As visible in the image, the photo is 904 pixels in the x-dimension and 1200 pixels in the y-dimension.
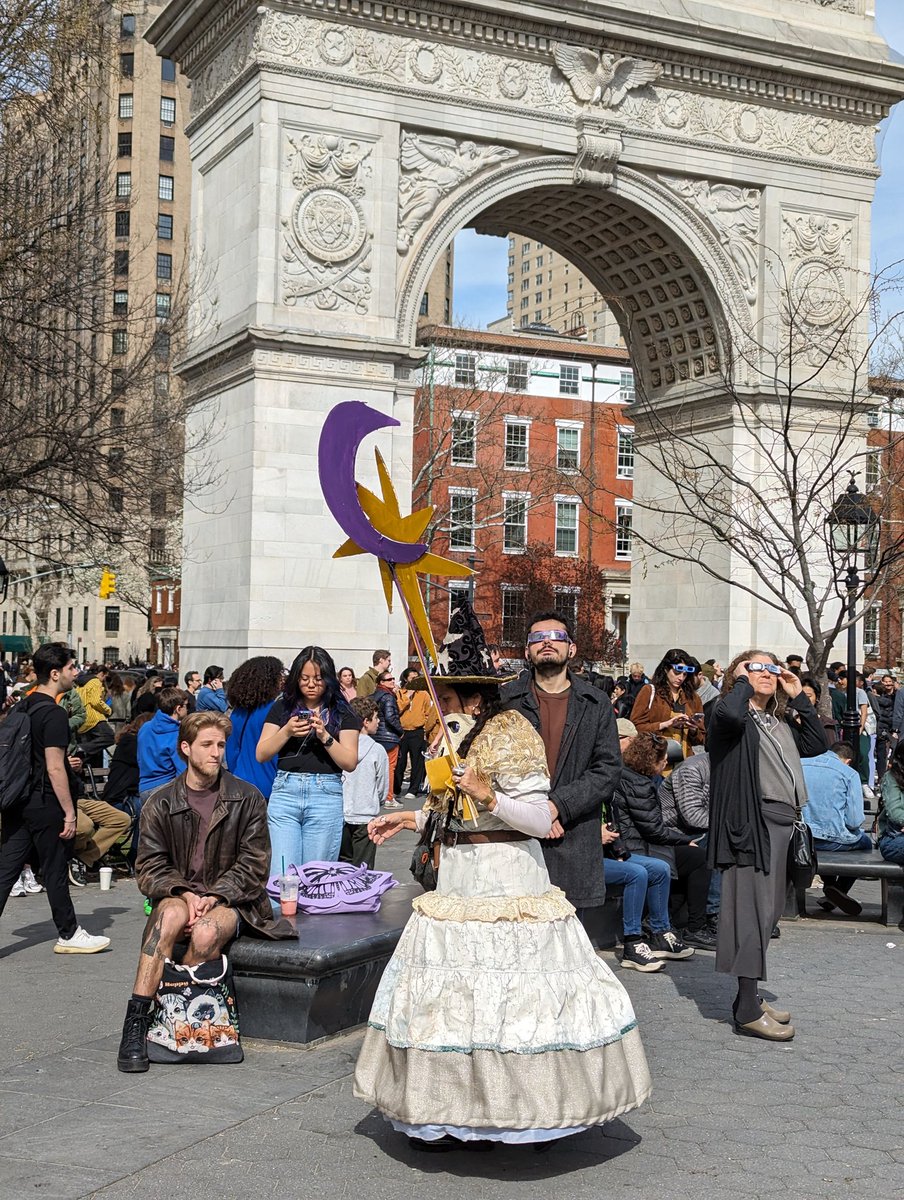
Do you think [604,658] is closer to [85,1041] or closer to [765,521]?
[765,521]

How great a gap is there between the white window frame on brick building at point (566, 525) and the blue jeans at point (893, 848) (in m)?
41.7

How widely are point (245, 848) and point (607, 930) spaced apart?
3.47 meters

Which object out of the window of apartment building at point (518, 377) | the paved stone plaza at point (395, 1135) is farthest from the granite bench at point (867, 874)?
the window of apartment building at point (518, 377)

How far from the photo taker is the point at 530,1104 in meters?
4.97

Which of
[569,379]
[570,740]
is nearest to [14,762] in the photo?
[570,740]

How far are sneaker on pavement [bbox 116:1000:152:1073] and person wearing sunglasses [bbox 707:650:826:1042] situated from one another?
2854mm

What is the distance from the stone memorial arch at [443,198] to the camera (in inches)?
862

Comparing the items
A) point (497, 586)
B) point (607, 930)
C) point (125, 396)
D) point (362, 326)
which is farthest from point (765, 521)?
point (497, 586)

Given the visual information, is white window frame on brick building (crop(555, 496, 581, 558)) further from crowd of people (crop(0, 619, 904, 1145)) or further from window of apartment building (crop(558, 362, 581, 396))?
crowd of people (crop(0, 619, 904, 1145))

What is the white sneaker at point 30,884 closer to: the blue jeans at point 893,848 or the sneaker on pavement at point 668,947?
the sneaker on pavement at point 668,947

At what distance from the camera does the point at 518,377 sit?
162ft

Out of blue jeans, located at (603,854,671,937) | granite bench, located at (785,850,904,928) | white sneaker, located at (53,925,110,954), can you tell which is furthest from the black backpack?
granite bench, located at (785,850,904,928)

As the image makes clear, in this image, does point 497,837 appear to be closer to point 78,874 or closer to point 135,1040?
point 135,1040

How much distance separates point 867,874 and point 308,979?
5136mm
